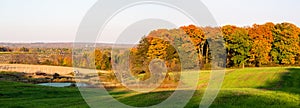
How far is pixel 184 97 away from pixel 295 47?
217 feet

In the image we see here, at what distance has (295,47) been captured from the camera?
8312 centimetres

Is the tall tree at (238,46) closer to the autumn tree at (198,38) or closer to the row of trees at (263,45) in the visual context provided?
the row of trees at (263,45)

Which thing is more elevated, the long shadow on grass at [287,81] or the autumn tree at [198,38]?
the autumn tree at [198,38]

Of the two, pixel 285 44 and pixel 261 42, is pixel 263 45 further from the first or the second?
pixel 285 44

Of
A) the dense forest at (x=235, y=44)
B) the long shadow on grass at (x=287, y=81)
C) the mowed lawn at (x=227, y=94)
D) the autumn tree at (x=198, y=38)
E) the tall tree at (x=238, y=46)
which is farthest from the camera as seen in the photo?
the tall tree at (x=238, y=46)

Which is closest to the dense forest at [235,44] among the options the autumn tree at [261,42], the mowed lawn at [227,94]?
the autumn tree at [261,42]

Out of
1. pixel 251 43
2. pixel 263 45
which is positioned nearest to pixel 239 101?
pixel 251 43

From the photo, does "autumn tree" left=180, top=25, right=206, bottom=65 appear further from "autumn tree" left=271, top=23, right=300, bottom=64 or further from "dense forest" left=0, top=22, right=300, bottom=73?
"autumn tree" left=271, top=23, right=300, bottom=64

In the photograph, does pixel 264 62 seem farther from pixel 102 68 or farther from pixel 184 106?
pixel 184 106

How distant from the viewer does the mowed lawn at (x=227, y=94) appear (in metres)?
22.4

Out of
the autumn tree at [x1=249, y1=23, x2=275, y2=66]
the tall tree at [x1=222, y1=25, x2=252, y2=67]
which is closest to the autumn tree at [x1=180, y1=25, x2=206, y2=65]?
the tall tree at [x1=222, y1=25, x2=252, y2=67]

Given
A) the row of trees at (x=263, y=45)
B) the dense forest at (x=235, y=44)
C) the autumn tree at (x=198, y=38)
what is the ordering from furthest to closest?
the row of trees at (x=263, y=45) → the autumn tree at (x=198, y=38) → the dense forest at (x=235, y=44)

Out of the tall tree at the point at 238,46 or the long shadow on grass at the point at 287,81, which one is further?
the tall tree at the point at 238,46

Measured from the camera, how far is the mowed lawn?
22.4m
